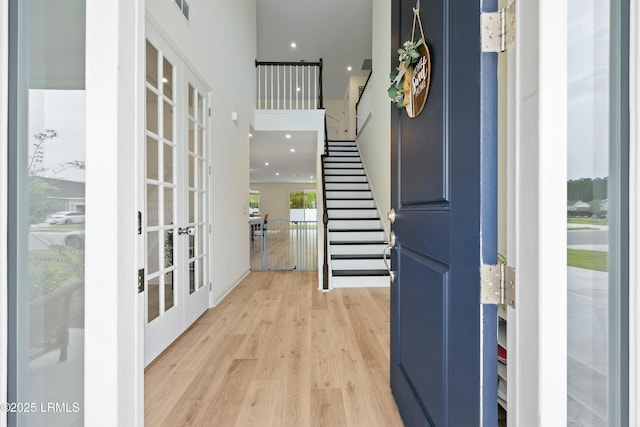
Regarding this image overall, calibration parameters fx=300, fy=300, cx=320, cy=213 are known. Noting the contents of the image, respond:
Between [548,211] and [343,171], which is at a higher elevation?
[343,171]

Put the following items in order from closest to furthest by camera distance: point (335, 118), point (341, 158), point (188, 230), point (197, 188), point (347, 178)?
point (188, 230) → point (197, 188) → point (347, 178) → point (341, 158) → point (335, 118)

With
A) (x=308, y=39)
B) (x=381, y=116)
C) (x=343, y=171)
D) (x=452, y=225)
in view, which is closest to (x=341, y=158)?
(x=343, y=171)

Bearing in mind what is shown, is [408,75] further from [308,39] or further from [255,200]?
[255,200]

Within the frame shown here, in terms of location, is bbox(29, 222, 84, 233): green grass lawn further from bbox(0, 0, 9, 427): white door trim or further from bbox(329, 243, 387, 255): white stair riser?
bbox(329, 243, 387, 255): white stair riser

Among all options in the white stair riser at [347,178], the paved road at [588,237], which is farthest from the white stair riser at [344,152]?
the paved road at [588,237]

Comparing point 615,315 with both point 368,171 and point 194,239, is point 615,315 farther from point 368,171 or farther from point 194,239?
point 368,171

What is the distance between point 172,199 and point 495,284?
8.01ft

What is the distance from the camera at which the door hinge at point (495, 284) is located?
819 millimetres

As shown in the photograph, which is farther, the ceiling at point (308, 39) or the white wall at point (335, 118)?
the white wall at point (335, 118)

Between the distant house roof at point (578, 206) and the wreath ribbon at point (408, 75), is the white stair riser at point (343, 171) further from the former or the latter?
the distant house roof at point (578, 206)

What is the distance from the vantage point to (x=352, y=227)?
5176 millimetres

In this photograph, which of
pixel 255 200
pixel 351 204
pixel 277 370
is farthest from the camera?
pixel 255 200

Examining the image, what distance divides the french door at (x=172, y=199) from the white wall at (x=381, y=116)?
258 cm

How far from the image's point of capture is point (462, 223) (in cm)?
90
